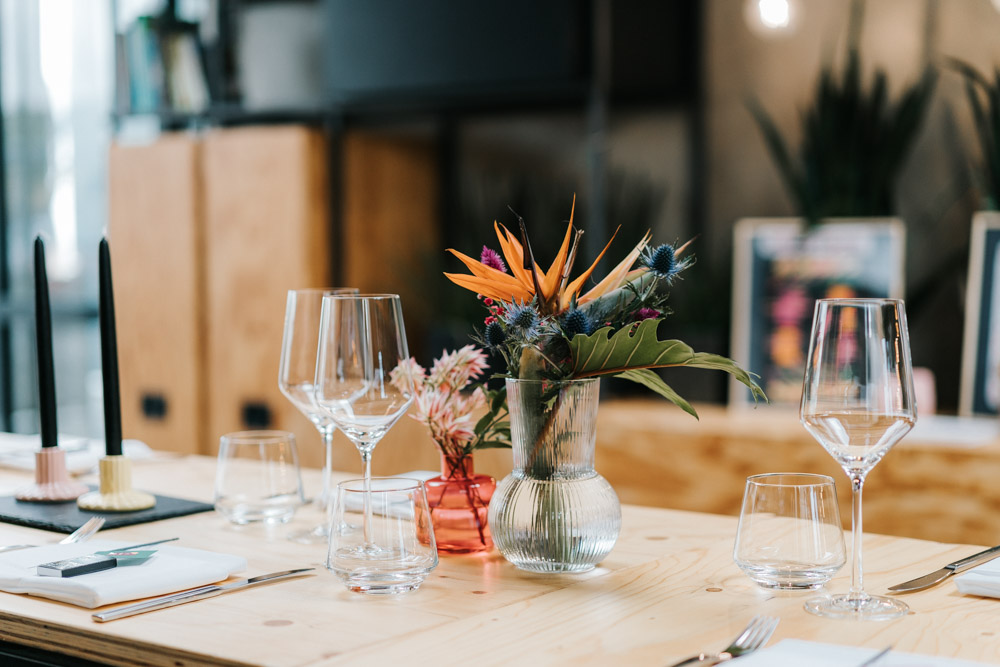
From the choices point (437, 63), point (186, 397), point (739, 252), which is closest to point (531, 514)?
point (739, 252)

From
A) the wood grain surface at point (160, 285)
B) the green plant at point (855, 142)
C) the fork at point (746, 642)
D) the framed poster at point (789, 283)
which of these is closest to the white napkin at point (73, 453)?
the fork at point (746, 642)

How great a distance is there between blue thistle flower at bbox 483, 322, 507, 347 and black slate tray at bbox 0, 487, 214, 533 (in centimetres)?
55

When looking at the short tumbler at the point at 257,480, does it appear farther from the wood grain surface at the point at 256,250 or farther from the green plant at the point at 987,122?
the green plant at the point at 987,122

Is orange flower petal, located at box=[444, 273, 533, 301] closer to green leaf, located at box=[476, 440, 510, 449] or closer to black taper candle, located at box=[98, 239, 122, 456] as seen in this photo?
green leaf, located at box=[476, 440, 510, 449]

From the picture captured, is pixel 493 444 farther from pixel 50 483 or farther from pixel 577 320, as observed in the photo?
pixel 50 483

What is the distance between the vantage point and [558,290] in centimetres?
112

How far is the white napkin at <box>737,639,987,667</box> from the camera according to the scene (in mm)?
798

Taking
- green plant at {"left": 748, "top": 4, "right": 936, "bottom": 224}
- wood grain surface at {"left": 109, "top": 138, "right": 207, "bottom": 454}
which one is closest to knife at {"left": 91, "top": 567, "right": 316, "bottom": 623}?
green plant at {"left": 748, "top": 4, "right": 936, "bottom": 224}

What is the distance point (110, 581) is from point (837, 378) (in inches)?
26.2

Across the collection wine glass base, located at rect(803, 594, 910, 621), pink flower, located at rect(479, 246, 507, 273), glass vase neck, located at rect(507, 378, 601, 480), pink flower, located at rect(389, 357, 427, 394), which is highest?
pink flower, located at rect(479, 246, 507, 273)

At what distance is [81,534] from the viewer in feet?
4.19

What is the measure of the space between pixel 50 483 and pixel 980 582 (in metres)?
1.15

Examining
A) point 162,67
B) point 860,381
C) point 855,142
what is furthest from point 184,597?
point 162,67

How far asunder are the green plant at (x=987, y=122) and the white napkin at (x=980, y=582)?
1.81 m
